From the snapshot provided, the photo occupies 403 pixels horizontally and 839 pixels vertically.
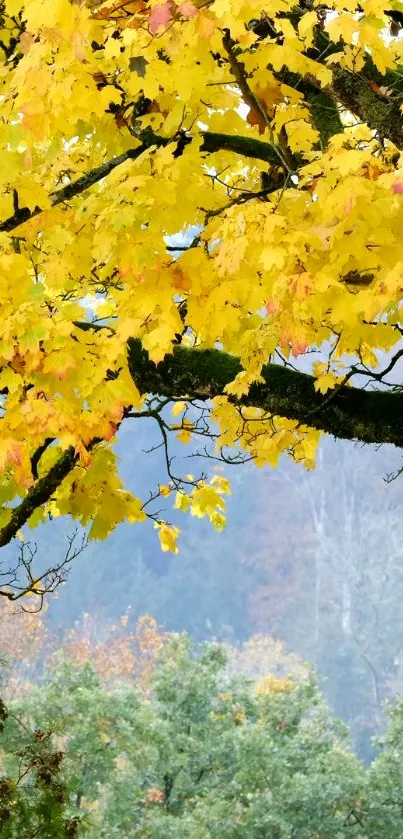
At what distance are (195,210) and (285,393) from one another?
698 mm

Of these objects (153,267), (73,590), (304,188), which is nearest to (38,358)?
(153,267)

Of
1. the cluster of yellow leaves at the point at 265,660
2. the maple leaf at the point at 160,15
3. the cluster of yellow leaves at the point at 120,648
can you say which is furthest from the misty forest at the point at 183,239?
the cluster of yellow leaves at the point at 265,660

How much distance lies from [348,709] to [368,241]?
1193 inches

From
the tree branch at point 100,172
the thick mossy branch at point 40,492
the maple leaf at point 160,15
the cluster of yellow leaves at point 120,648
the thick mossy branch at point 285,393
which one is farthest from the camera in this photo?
the cluster of yellow leaves at point 120,648

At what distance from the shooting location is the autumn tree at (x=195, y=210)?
1.88 meters

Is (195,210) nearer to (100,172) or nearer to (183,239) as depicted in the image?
(100,172)

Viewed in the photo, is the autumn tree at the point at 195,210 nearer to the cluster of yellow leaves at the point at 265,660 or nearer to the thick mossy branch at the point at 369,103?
the thick mossy branch at the point at 369,103

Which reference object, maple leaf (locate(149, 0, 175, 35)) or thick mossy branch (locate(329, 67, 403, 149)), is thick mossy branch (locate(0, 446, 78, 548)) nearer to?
thick mossy branch (locate(329, 67, 403, 149))

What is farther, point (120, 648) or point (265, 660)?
point (265, 660)

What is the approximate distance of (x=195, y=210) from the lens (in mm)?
2184

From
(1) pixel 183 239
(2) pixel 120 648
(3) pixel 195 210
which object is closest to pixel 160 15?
(3) pixel 195 210

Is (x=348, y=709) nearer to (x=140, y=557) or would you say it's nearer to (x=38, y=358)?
(x=140, y=557)

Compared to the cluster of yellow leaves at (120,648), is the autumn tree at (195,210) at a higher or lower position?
lower

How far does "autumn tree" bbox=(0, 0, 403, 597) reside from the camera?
6.16 ft
